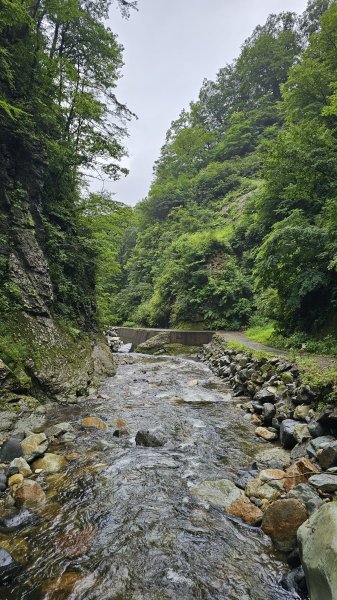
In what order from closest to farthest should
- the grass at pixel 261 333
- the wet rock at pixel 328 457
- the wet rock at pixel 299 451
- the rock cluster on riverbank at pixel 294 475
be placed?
the rock cluster on riverbank at pixel 294 475 < the wet rock at pixel 328 457 < the wet rock at pixel 299 451 < the grass at pixel 261 333

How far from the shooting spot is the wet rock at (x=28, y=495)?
3328 millimetres

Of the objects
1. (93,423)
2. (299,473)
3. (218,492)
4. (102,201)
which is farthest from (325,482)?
(102,201)

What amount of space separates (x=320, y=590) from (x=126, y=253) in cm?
4188

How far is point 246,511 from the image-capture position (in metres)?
3.12

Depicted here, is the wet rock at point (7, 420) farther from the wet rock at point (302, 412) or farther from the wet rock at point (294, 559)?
the wet rock at point (302, 412)

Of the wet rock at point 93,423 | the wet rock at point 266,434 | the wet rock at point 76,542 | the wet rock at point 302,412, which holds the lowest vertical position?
the wet rock at point 93,423

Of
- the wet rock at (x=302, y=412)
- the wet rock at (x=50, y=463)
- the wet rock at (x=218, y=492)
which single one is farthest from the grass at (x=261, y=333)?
the wet rock at (x=50, y=463)

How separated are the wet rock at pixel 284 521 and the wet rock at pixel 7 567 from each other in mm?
2198

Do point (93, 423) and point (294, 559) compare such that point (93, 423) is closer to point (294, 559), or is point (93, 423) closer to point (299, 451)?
point (299, 451)

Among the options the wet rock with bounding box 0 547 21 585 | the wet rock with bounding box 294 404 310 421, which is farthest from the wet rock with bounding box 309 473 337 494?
the wet rock with bounding box 0 547 21 585

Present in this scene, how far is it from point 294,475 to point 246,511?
74 centimetres

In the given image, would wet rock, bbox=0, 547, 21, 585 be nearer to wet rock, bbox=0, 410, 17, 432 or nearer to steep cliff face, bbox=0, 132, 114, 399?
wet rock, bbox=0, 410, 17, 432

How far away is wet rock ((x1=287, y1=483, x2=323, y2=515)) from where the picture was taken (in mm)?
2758

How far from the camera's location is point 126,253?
42.3m
